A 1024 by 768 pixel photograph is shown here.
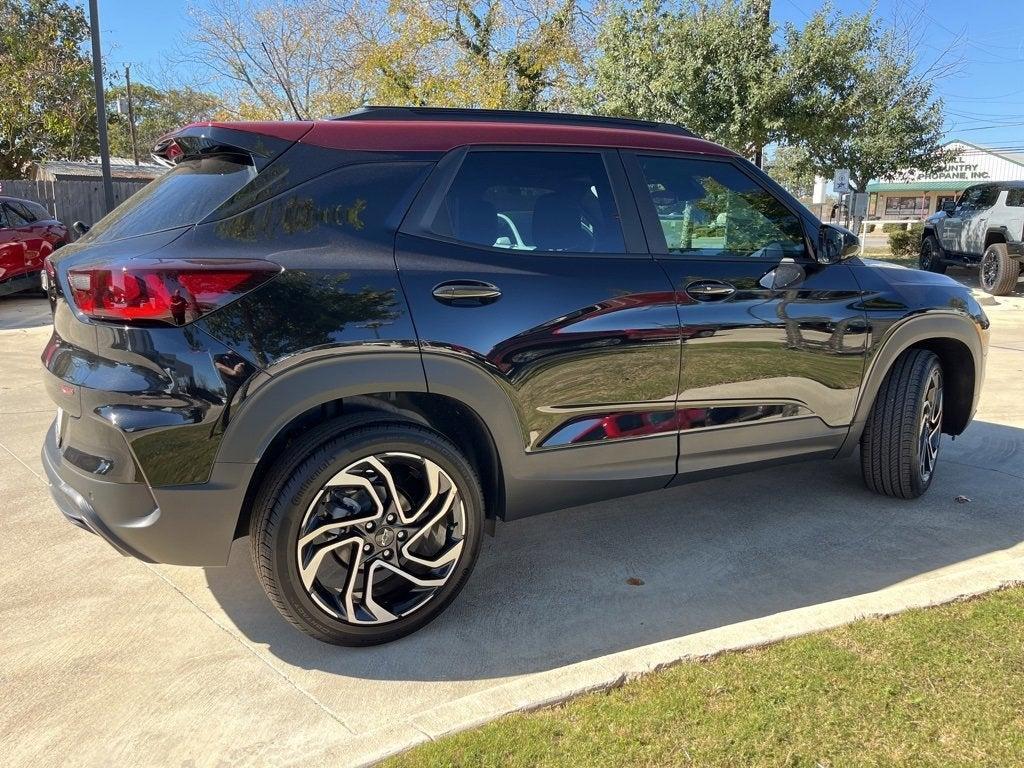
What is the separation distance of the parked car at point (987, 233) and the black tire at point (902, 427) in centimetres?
1205

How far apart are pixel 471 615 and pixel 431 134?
184cm

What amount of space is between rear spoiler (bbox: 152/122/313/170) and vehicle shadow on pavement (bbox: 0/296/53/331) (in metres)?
9.42

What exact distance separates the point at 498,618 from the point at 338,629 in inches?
25.3

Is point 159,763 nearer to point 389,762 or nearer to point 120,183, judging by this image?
point 389,762

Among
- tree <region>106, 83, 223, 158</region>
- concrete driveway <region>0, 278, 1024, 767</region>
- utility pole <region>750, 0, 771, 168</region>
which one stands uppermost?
tree <region>106, 83, 223, 158</region>

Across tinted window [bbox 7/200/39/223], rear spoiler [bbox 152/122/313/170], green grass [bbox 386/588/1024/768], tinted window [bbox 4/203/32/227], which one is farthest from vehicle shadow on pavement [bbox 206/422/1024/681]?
tinted window [bbox 7/200/39/223]

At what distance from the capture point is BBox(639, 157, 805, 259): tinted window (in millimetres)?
3289

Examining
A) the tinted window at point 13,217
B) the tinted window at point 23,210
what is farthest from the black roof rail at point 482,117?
the tinted window at point 23,210

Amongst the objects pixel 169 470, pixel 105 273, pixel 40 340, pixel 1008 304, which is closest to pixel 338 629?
pixel 169 470

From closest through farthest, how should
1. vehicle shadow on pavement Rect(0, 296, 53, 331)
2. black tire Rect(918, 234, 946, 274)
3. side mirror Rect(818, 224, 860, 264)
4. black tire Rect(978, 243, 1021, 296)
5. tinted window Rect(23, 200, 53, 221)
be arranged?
side mirror Rect(818, 224, 860, 264) < vehicle shadow on pavement Rect(0, 296, 53, 331) < tinted window Rect(23, 200, 53, 221) < black tire Rect(978, 243, 1021, 296) < black tire Rect(918, 234, 946, 274)

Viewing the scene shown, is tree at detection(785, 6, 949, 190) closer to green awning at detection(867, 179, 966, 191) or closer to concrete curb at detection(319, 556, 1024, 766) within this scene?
concrete curb at detection(319, 556, 1024, 766)

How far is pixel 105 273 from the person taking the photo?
7.75ft

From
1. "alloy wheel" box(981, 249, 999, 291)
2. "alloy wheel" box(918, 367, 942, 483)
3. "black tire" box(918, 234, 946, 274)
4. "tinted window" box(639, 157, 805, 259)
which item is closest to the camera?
"tinted window" box(639, 157, 805, 259)

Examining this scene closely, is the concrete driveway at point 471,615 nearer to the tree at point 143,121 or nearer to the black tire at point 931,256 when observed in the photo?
the black tire at point 931,256
